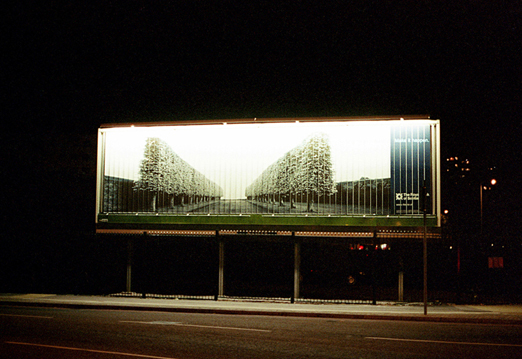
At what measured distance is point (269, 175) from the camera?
18516 millimetres

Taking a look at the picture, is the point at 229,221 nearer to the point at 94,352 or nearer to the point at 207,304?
the point at 207,304

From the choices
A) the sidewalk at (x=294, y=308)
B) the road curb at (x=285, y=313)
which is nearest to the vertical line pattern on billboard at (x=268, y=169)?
the sidewalk at (x=294, y=308)

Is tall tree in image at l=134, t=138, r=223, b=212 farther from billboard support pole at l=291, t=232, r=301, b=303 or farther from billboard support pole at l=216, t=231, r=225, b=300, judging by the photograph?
billboard support pole at l=291, t=232, r=301, b=303

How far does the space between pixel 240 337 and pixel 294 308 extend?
558cm

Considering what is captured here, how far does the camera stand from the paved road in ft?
27.6

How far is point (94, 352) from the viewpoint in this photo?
8438mm

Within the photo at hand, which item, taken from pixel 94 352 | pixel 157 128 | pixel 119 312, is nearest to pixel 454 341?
pixel 94 352

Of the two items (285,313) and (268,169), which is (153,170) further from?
(285,313)

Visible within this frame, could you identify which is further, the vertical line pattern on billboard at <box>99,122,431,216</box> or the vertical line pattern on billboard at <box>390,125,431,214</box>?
the vertical line pattern on billboard at <box>99,122,431,216</box>

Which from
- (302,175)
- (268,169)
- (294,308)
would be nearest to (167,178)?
(268,169)

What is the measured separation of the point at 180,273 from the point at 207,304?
327 cm

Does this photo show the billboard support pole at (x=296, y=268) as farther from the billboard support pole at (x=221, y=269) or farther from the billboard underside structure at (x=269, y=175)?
the billboard support pole at (x=221, y=269)

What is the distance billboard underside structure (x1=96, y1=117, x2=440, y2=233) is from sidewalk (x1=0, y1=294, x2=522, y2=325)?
9.96 feet

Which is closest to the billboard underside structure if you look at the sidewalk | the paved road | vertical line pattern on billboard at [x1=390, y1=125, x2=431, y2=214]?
vertical line pattern on billboard at [x1=390, y1=125, x2=431, y2=214]
